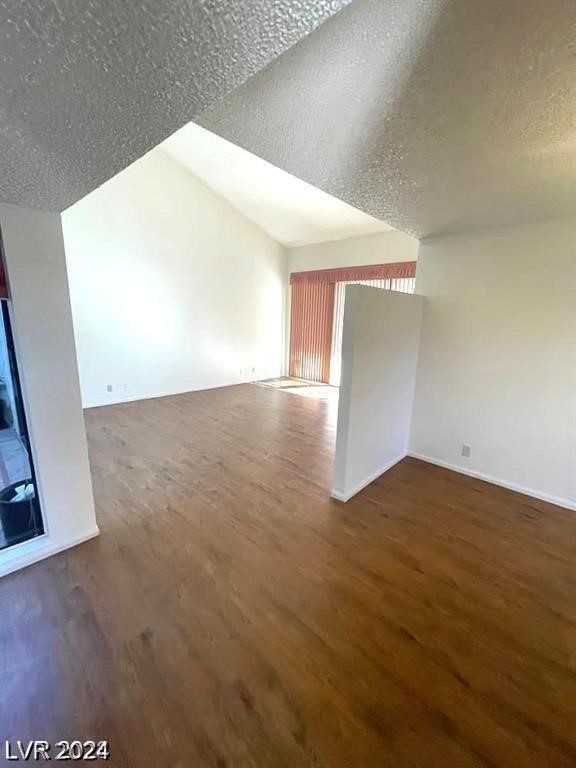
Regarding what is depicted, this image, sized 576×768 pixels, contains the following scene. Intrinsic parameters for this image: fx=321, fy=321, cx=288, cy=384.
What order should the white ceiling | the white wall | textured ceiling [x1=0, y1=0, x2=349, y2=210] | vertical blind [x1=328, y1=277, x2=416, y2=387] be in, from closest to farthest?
textured ceiling [x1=0, y1=0, x2=349, y2=210], the white ceiling, the white wall, vertical blind [x1=328, y1=277, x2=416, y2=387]

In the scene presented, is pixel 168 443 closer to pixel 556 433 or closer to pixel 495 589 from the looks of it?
pixel 495 589

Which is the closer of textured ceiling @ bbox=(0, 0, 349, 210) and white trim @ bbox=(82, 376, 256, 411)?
textured ceiling @ bbox=(0, 0, 349, 210)

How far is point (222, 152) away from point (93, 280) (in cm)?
259

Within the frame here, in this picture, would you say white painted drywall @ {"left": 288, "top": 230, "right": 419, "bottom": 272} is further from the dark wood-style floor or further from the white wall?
the dark wood-style floor

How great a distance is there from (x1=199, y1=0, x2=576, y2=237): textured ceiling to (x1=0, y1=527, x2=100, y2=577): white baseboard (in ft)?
8.15

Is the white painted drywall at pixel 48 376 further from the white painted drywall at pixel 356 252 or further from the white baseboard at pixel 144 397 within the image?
the white painted drywall at pixel 356 252

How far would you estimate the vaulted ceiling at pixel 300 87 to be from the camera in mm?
724

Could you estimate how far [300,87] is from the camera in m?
1.22

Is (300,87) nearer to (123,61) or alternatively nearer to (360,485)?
(123,61)

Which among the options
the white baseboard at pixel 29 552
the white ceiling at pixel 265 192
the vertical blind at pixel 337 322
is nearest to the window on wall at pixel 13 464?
the white baseboard at pixel 29 552

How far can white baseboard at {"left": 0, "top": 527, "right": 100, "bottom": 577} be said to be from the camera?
5.98ft

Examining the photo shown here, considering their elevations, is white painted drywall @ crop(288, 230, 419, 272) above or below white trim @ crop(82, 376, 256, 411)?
above

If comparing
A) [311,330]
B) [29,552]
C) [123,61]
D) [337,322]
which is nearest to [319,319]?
[311,330]

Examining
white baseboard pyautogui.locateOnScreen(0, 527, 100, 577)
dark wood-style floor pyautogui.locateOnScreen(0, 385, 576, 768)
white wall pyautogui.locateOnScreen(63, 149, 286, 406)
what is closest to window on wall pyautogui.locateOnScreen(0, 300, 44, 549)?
white baseboard pyautogui.locateOnScreen(0, 527, 100, 577)
